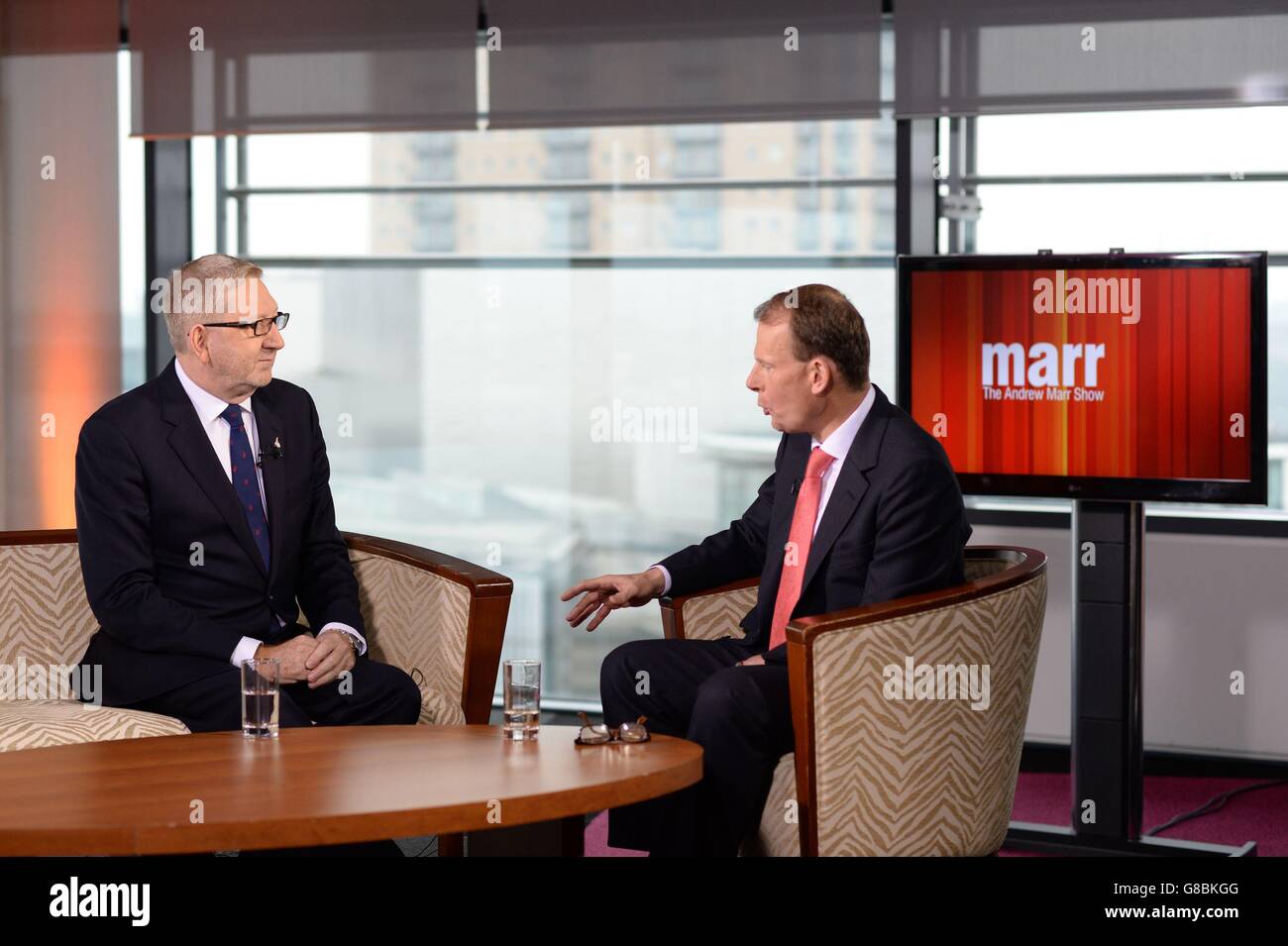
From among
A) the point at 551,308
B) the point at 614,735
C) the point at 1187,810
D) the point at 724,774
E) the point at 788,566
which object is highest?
the point at 551,308

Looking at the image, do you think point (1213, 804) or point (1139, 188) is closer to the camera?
point (1213, 804)

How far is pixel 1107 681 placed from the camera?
11.2ft

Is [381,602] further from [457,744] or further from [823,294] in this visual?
[823,294]

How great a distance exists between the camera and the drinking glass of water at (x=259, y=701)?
2461 millimetres

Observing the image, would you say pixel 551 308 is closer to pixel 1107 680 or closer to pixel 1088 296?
pixel 1088 296

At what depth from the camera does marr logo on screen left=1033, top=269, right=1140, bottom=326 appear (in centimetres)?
338

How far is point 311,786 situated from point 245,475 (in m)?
1.18

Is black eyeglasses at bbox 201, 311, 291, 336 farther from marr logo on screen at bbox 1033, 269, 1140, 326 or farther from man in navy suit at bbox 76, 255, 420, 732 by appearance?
marr logo on screen at bbox 1033, 269, 1140, 326

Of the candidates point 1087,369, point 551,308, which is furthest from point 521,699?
point 551,308

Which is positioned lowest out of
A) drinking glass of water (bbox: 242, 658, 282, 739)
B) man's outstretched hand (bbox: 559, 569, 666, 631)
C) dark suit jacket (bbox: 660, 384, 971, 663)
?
drinking glass of water (bbox: 242, 658, 282, 739)

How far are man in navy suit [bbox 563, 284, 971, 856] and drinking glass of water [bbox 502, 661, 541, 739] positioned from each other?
0.31 m

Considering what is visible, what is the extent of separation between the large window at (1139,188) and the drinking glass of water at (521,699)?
2482 millimetres
